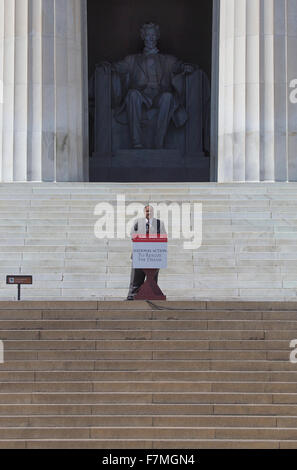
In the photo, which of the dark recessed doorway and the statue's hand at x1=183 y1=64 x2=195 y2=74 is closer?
the statue's hand at x1=183 y1=64 x2=195 y2=74

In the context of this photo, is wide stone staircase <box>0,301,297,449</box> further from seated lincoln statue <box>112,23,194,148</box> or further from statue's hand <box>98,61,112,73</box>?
statue's hand <box>98,61,112,73</box>

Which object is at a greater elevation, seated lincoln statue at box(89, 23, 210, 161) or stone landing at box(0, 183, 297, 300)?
seated lincoln statue at box(89, 23, 210, 161)

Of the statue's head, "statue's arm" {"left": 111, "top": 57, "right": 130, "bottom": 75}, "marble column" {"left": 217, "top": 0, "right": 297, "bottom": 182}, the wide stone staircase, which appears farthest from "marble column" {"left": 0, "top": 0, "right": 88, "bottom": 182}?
the wide stone staircase

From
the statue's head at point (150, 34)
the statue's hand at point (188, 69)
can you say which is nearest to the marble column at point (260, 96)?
the statue's hand at point (188, 69)

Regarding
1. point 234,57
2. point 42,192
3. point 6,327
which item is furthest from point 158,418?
point 234,57

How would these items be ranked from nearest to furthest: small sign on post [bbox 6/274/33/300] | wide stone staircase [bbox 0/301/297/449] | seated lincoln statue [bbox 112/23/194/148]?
wide stone staircase [bbox 0/301/297/449] < small sign on post [bbox 6/274/33/300] < seated lincoln statue [bbox 112/23/194/148]

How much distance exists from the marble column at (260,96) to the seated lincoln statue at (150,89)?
23.2 ft

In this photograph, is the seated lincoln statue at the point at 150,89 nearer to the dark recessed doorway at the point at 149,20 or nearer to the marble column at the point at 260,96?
the dark recessed doorway at the point at 149,20

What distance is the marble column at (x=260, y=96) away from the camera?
3247 cm

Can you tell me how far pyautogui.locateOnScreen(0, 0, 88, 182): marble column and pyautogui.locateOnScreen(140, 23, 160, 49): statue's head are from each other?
315 inches

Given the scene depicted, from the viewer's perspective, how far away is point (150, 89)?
1599 inches

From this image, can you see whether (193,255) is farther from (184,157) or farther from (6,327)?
(184,157)

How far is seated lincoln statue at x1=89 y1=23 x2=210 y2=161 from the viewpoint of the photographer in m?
40.2

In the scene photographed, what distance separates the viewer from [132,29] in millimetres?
42156
